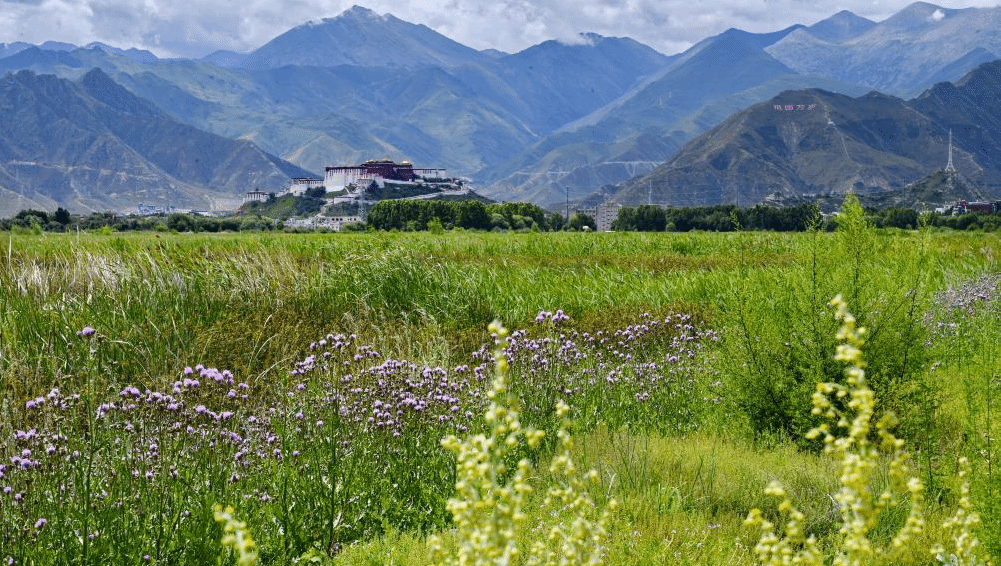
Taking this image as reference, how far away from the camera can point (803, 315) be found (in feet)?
25.7

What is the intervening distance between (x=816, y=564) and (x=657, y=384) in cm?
674

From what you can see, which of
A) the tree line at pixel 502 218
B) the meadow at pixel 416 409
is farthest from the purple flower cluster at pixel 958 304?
the tree line at pixel 502 218

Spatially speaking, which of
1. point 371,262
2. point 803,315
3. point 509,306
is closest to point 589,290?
point 509,306

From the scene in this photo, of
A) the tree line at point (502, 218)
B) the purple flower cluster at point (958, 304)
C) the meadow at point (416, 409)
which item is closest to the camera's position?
the meadow at point (416, 409)

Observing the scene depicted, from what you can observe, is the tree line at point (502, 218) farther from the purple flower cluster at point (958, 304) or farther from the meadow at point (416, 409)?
the meadow at point (416, 409)

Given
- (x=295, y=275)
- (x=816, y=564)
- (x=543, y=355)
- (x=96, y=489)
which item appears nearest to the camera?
(x=816, y=564)

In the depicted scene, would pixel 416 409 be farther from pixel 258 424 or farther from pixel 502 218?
pixel 502 218

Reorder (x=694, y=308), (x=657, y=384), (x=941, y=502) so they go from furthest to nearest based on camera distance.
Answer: (x=694, y=308)
(x=657, y=384)
(x=941, y=502)

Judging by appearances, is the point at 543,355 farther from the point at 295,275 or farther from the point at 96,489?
the point at 295,275

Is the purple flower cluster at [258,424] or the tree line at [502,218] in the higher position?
the tree line at [502,218]

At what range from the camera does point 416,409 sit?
6332mm

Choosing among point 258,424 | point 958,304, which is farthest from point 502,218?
point 258,424

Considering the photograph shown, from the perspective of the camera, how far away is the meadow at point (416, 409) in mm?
5184

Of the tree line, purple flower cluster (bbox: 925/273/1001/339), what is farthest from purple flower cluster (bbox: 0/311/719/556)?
the tree line
